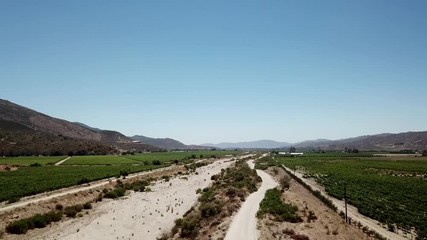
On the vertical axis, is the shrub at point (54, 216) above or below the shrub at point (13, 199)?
below

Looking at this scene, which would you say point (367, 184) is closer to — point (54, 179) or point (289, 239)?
point (289, 239)

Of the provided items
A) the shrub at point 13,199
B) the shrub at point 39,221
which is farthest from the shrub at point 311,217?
the shrub at point 13,199

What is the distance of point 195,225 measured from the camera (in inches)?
1363

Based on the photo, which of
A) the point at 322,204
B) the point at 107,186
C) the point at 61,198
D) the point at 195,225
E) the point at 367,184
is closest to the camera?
the point at 195,225

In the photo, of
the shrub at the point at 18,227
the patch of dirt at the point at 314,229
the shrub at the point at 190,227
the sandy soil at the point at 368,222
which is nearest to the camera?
the patch of dirt at the point at 314,229

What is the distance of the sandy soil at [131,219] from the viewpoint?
34500 millimetres

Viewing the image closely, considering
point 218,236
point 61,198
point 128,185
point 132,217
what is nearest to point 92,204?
point 61,198

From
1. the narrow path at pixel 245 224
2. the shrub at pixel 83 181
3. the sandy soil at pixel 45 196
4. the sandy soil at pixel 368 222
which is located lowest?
the sandy soil at pixel 368 222

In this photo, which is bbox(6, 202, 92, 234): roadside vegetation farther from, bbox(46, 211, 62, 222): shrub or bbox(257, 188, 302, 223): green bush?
bbox(257, 188, 302, 223): green bush

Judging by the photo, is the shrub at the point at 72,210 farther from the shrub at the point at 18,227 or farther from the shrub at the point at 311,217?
the shrub at the point at 311,217

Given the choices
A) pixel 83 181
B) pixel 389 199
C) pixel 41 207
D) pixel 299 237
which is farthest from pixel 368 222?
pixel 83 181

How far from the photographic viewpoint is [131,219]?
4109 cm

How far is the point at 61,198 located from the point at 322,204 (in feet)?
117

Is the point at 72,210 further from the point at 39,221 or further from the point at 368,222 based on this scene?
the point at 368,222
